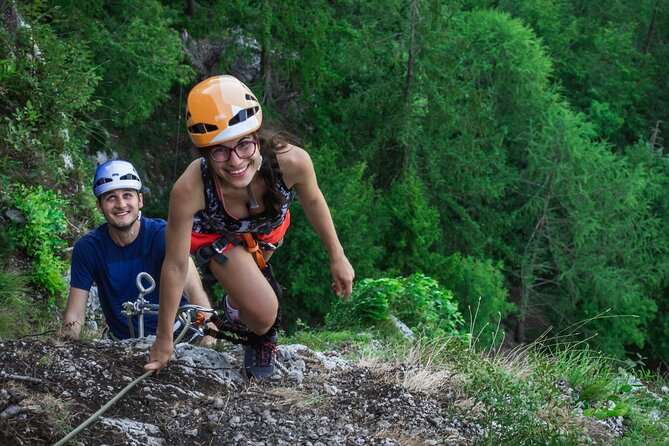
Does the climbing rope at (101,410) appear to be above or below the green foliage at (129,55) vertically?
below

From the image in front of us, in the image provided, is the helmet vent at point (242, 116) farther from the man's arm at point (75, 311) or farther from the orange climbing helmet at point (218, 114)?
the man's arm at point (75, 311)

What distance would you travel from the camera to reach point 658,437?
14.3ft

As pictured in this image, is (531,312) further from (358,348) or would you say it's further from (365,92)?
(358,348)

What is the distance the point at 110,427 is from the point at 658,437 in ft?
9.36

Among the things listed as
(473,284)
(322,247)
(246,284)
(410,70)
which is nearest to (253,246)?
(246,284)

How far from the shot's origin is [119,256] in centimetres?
493

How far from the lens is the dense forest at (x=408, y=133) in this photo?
351 inches

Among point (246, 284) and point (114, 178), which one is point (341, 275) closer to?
point (246, 284)

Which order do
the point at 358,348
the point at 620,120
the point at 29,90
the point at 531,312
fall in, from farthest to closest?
the point at 620,120
the point at 531,312
the point at 29,90
the point at 358,348

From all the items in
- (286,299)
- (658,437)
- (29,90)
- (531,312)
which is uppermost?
(29,90)

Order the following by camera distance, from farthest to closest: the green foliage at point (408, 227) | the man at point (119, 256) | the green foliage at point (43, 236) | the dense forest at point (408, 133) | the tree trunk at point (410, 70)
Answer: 1. the green foliage at point (408, 227)
2. the tree trunk at point (410, 70)
3. the dense forest at point (408, 133)
4. the green foliage at point (43, 236)
5. the man at point (119, 256)

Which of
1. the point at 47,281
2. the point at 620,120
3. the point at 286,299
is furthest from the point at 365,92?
the point at 47,281

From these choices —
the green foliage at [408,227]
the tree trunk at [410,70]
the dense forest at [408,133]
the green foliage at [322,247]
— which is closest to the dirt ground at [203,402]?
the dense forest at [408,133]

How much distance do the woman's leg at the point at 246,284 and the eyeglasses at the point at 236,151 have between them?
0.54 m
